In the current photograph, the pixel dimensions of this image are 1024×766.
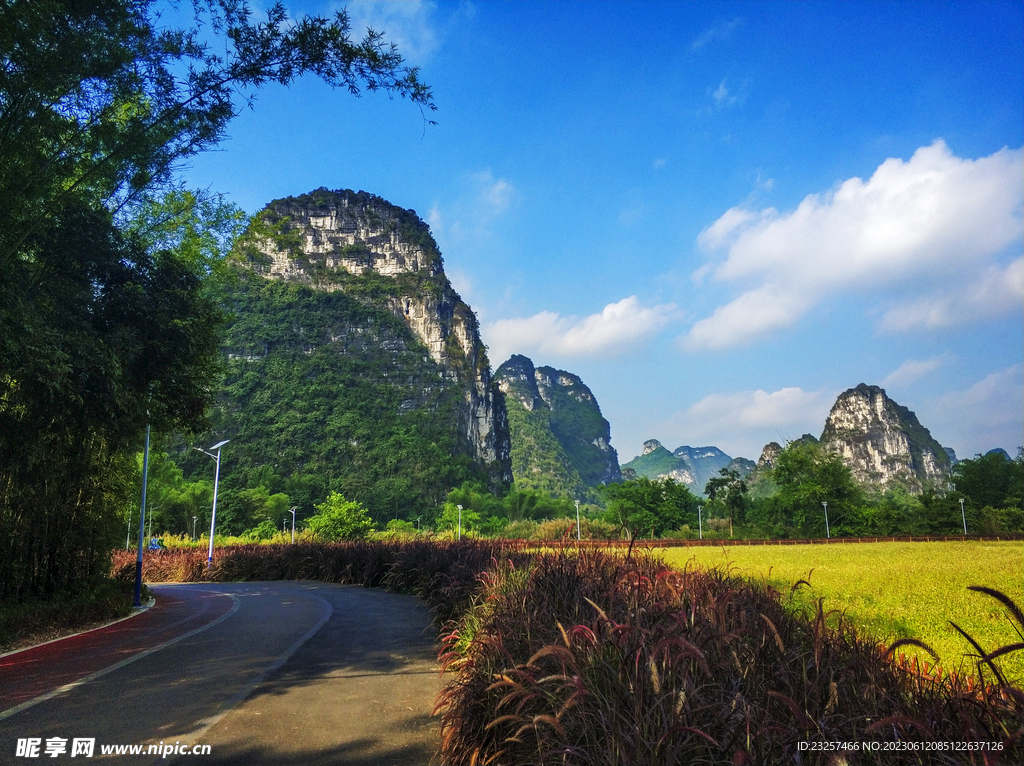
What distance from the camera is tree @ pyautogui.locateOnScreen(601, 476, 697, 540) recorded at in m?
69.9

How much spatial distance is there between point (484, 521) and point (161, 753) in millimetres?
73531

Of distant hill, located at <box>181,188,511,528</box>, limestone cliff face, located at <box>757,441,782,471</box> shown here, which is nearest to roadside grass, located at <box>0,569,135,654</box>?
distant hill, located at <box>181,188,511,528</box>

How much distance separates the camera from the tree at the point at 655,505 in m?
69.9

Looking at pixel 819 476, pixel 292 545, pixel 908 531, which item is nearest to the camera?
pixel 292 545

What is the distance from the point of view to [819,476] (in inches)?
2911

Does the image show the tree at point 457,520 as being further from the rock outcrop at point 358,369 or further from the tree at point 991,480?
the tree at point 991,480

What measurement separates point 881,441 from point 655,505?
10606 cm

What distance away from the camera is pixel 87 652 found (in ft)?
24.8

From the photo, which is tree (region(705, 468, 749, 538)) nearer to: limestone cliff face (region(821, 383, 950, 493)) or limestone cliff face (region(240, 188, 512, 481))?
limestone cliff face (region(240, 188, 512, 481))

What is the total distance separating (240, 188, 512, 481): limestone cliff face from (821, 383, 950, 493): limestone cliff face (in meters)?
85.4

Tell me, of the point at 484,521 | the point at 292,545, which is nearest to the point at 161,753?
the point at 292,545

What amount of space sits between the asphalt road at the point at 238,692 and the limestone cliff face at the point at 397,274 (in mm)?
112125

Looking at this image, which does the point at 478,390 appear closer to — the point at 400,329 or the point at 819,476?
the point at 400,329

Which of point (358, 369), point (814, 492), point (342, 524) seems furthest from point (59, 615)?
point (358, 369)
